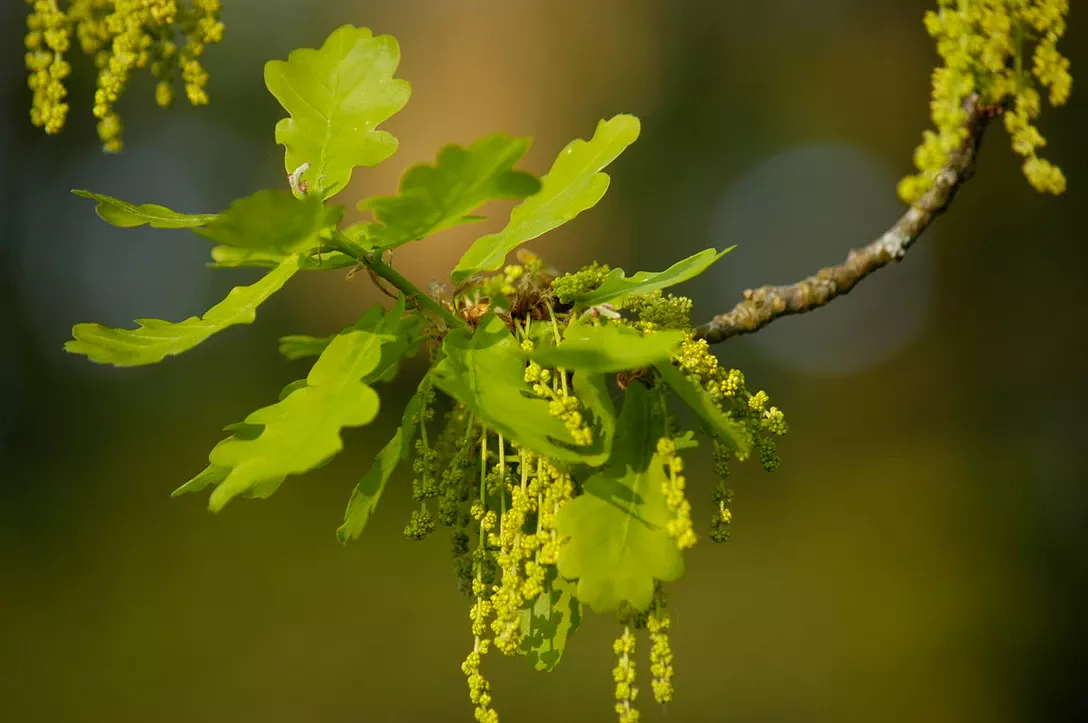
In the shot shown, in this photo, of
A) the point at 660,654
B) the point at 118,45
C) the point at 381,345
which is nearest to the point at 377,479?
the point at 381,345

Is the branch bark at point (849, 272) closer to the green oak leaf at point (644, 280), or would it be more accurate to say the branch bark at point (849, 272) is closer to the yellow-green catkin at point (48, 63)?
the green oak leaf at point (644, 280)

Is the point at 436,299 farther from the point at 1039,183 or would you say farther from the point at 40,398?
the point at 40,398

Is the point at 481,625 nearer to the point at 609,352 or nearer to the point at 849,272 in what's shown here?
the point at 609,352

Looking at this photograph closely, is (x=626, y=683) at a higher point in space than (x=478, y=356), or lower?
lower

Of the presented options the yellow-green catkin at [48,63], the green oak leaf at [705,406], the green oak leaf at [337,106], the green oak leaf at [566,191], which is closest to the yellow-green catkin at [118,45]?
the yellow-green catkin at [48,63]

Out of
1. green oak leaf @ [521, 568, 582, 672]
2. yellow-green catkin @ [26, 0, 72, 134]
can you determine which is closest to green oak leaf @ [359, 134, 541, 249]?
green oak leaf @ [521, 568, 582, 672]

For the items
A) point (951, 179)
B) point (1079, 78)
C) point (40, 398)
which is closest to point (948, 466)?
point (1079, 78)
